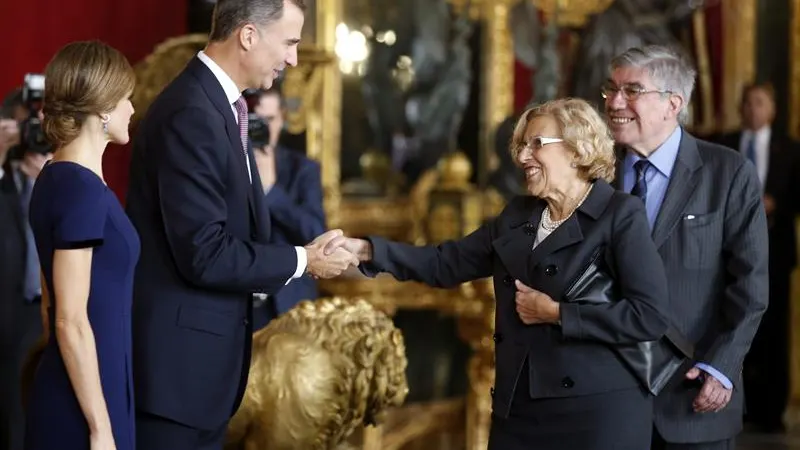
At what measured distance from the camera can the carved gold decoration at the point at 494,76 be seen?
30.9ft

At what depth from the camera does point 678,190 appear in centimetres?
399

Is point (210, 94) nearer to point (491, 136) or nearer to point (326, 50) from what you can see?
point (326, 50)

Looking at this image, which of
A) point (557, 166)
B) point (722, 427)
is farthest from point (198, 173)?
point (722, 427)

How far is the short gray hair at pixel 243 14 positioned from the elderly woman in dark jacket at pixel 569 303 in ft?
2.40

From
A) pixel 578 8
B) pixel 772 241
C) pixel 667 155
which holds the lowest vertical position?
pixel 772 241

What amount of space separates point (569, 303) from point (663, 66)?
934 mm

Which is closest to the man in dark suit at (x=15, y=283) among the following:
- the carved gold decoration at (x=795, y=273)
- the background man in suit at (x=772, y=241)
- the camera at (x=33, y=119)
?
the camera at (x=33, y=119)

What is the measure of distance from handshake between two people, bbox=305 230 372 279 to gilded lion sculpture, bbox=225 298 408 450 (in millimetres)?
386

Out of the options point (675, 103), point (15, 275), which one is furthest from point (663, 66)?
point (15, 275)

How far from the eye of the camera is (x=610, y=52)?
9.82 m

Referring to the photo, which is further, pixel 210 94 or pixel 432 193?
pixel 432 193

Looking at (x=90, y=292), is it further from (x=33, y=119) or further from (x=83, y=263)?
(x=33, y=119)

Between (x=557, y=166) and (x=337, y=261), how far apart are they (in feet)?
2.23

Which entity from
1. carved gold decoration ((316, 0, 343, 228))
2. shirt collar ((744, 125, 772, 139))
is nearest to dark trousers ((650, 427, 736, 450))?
carved gold decoration ((316, 0, 343, 228))
